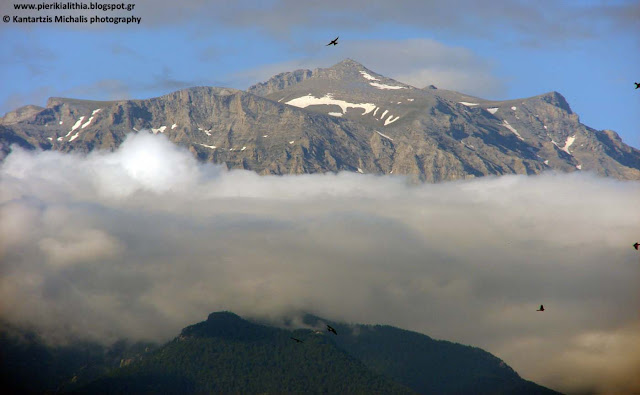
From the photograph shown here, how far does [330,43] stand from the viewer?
159500mm

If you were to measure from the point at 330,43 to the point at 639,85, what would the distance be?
45003mm

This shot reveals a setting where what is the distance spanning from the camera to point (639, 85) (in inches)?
6201
